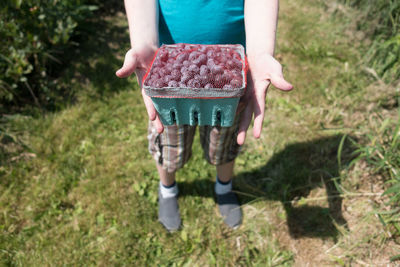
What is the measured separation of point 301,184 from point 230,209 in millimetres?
566

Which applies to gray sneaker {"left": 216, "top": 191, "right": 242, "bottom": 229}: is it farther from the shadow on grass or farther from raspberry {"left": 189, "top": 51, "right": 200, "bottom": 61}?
raspberry {"left": 189, "top": 51, "right": 200, "bottom": 61}

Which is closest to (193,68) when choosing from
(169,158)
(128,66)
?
(128,66)

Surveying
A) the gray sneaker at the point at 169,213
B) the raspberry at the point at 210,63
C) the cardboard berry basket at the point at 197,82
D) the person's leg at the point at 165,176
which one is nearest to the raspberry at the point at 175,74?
the cardboard berry basket at the point at 197,82

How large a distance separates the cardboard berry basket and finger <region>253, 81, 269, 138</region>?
0.10 metres

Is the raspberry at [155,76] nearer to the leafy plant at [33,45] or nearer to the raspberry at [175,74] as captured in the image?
the raspberry at [175,74]

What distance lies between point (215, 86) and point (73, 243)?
141 cm

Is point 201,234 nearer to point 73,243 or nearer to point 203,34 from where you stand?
point 73,243

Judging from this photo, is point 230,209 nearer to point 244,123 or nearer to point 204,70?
point 244,123

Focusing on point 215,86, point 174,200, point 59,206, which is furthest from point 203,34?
point 59,206

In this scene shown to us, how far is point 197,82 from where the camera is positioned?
3.49 ft

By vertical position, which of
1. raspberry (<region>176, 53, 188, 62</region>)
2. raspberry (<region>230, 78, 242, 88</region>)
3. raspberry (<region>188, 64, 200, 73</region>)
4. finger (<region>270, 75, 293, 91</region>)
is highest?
raspberry (<region>176, 53, 188, 62</region>)

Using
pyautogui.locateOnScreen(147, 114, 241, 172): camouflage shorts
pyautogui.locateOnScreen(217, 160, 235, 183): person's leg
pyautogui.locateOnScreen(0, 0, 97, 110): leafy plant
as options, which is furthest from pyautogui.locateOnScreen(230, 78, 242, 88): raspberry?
pyautogui.locateOnScreen(0, 0, 97, 110): leafy plant

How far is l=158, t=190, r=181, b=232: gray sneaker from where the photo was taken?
1.88 m

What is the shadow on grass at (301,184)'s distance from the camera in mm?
1881
